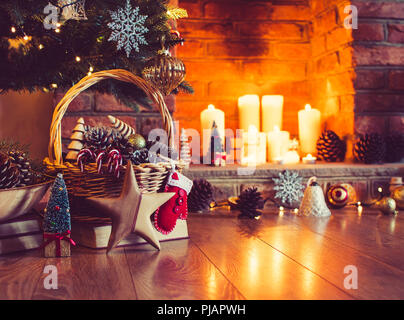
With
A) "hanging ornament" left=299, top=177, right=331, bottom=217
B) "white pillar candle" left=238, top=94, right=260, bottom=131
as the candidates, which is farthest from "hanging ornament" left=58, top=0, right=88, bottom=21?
"white pillar candle" left=238, top=94, right=260, bottom=131

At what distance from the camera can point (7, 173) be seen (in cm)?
88

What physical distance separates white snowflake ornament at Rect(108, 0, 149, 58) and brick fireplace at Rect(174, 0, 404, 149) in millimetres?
826

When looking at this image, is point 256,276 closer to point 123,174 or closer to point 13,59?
point 123,174

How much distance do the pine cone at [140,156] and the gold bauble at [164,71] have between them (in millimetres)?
196

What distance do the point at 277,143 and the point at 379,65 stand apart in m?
0.49

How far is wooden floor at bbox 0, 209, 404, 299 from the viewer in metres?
0.67

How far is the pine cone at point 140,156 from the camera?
0.96 meters

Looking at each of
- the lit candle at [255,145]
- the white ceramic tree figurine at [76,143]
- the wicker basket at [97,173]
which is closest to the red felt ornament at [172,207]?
the wicker basket at [97,173]

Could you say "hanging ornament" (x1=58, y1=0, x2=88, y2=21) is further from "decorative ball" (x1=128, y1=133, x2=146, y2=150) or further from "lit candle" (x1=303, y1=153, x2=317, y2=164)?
"lit candle" (x1=303, y1=153, x2=317, y2=164)

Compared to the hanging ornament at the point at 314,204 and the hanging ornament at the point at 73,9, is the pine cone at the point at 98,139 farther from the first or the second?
the hanging ornament at the point at 314,204

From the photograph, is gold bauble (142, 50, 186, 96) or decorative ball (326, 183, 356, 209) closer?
gold bauble (142, 50, 186, 96)

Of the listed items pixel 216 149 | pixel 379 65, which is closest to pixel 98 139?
pixel 216 149
